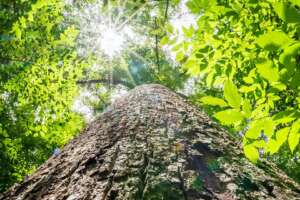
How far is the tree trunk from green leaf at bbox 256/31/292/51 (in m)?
0.88

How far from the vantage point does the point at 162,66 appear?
649 inches

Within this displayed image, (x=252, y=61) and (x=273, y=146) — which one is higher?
(x=252, y=61)

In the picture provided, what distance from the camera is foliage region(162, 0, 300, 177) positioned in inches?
46.5

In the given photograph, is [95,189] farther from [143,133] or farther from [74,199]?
[143,133]

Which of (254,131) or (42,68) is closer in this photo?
A: (254,131)

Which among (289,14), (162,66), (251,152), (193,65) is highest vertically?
(289,14)

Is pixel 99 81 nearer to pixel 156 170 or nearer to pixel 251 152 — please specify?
pixel 156 170

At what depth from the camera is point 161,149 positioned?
2.42 metres

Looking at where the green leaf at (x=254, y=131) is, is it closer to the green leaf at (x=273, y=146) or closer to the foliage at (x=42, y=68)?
the green leaf at (x=273, y=146)

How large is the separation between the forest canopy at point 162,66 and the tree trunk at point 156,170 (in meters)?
0.31

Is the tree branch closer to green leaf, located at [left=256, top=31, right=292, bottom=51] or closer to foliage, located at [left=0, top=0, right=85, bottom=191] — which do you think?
foliage, located at [left=0, top=0, right=85, bottom=191]

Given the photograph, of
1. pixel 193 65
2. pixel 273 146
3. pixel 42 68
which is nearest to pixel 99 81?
pixel 42 68

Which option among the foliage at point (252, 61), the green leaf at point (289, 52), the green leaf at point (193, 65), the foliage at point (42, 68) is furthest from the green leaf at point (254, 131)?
the foliage at point (42, 68)

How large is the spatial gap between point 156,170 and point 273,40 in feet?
3.82
